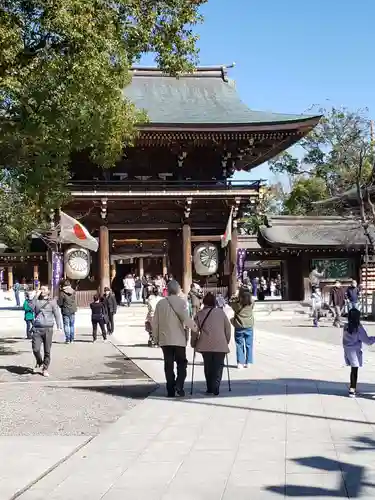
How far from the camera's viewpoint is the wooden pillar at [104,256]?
30.4m

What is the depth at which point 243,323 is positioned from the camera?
1315cm

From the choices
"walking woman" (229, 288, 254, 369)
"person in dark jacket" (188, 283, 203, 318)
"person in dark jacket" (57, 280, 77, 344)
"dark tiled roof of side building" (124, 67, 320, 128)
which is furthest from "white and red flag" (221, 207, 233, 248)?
"walking woman" (229, 288, 254, 369)

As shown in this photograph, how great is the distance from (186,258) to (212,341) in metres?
20.7

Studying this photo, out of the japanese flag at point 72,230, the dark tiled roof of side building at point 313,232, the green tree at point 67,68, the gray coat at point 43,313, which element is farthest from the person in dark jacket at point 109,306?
the dark tiled roof of side building at point 313,232

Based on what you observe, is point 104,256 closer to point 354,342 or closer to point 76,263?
point 76,263

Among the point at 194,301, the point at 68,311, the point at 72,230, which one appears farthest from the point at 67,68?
the point at 72,230

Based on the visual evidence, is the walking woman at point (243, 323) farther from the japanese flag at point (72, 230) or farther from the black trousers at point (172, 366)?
the japanese flag at point (72, 230)

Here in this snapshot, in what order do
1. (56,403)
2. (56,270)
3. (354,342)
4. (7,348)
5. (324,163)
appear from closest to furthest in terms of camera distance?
1. (354,342)
2. (56,403)
3. (7,348)
4. (56,270)
5. (324,163)

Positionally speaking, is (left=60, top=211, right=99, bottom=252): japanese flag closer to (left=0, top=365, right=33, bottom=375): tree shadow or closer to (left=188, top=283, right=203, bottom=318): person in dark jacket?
(left=188, top=283, right=203, bottom=318): person in dark jacket

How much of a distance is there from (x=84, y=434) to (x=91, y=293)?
23.4 metres

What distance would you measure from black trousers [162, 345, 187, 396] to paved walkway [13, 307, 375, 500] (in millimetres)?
249

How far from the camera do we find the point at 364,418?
827cm

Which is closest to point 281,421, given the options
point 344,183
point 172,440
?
point 172,440

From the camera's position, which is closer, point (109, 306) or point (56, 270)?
point (109, 306)
